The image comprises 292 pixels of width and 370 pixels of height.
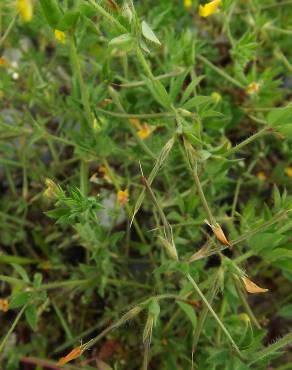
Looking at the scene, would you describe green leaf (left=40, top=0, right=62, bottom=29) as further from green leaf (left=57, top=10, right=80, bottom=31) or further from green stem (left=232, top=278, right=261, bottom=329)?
green stem (left=232, top=278, right=261, bottom=329)

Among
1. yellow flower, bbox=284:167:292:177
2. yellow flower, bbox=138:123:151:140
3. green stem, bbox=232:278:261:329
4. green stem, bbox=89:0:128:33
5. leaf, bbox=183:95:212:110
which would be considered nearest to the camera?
green stem, bbox=89:0:128:33

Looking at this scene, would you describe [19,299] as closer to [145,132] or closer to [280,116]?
[145,132]

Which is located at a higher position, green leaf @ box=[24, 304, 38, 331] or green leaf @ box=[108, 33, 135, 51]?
green leaf @ box=[108, 33, 135, 51]

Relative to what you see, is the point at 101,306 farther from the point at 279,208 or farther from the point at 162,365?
the point at 279,208

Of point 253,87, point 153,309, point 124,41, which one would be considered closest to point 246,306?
point 153,309

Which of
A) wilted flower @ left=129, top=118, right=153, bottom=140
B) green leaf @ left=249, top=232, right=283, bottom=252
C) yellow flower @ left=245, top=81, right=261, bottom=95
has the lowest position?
green leaf @ left=249, top=232, right=283, bottom=252

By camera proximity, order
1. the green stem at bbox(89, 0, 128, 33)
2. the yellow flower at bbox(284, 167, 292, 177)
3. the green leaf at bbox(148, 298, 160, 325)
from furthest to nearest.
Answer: the yellow flower at bbox(284, 167, 292, 177) → the green leaf at bbox(148, 298, 160, 325) → the green stem at bbox(89, 0, 128, 33)

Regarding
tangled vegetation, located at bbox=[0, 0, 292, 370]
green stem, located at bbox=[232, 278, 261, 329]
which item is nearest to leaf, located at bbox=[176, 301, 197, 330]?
tangled vegetation, located at bbox=[0, 0, 292, 370]

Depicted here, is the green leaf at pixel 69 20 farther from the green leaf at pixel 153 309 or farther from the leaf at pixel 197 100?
the green leaf at pixel 153 309
